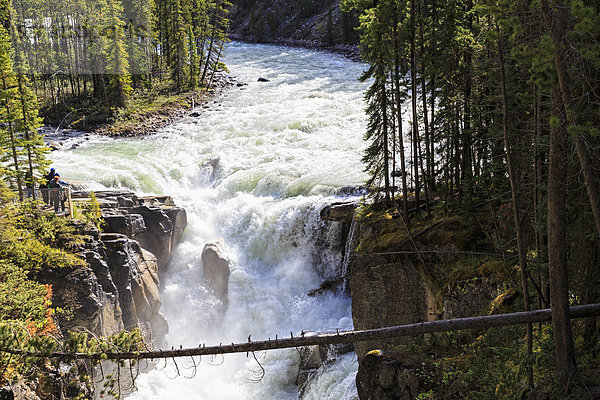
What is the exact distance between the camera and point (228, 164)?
34.2 metres

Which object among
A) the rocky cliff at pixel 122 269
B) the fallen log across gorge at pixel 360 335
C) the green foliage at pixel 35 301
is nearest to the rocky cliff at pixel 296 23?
the rocky cliff at pixel 122 269

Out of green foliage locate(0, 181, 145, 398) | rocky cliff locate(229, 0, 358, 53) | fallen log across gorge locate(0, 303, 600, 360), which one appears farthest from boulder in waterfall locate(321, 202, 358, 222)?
rocky cliff locate(229, 0, 358, 53)

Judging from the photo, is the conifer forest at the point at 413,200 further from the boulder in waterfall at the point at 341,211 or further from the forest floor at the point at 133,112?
the forest floor at the point at 133,112

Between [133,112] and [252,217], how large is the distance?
24.5m

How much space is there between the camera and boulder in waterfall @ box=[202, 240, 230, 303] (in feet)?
82.7

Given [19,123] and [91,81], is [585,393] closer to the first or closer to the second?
[19,123]

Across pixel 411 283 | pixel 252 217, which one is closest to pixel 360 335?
pixel 411 283

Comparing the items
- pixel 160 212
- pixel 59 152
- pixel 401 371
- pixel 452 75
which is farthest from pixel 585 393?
pixel 59 152

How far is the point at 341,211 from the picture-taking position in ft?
74.0

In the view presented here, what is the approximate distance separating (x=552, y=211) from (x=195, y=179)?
91.0 feet

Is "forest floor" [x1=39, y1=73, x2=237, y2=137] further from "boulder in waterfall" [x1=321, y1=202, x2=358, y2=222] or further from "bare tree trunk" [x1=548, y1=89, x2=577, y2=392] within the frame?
"bare tree trunk" [x1=548, y1=89, x2=577, y2=392]

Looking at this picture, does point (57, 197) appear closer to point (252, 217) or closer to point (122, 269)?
point (122, 269)

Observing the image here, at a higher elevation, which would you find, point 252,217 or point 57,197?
point 57,197

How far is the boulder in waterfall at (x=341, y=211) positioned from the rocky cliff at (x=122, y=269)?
8.65 meters
